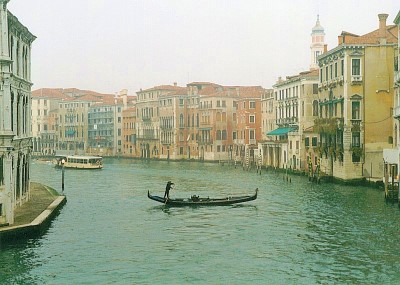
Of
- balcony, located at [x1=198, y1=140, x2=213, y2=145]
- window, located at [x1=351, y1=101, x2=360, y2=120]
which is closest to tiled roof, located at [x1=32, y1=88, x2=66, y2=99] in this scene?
balcony, located at [x1=198, y1=140, x2=213, y2=145]

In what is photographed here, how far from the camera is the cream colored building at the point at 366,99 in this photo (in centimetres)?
4628

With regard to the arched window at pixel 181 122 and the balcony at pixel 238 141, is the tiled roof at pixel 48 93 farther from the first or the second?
the balcony at pixel 238 141

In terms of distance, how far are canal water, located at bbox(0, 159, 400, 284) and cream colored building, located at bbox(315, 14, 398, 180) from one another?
8682mm

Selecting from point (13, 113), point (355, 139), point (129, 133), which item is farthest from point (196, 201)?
point (129, 133)

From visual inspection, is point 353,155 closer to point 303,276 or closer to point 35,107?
point 303,276

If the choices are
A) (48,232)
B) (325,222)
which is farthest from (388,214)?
(48,232)

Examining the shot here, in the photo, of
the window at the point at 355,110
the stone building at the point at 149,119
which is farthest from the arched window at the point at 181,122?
the window at the point at 355,110

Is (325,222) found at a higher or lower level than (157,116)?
lower

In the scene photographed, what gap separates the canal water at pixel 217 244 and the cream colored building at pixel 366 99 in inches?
342

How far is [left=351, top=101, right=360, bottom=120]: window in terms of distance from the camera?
4716cm

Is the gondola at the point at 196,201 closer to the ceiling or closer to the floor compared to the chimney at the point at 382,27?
closer to the floor

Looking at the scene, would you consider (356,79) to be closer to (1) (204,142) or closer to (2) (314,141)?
(2) (314,141)

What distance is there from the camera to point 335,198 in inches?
1474

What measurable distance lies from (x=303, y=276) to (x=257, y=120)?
65.5 m
